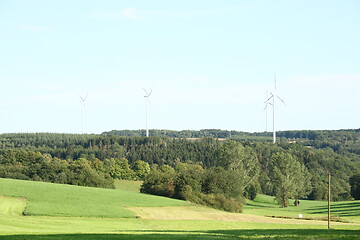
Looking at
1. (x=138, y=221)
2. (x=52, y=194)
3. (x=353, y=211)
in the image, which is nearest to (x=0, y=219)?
(x=138, y=221)

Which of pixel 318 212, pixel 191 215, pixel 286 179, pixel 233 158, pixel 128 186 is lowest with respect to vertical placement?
pixel 318 212

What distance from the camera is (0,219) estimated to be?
177 ft

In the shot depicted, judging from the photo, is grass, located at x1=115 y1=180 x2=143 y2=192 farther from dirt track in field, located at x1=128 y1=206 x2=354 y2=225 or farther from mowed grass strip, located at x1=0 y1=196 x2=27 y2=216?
mowed grass strip, located at x1=0 y1=196 x2=27 y2=216

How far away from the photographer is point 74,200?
3150 inches

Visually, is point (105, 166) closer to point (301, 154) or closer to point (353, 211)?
point (301, 154)

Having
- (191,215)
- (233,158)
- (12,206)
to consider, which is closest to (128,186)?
(233,158)

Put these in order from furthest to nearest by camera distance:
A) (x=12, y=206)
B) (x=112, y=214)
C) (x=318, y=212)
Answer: (x=318, y=212) < (x=12, y=206) < (x=112, y=214)

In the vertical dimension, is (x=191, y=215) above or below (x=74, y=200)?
below

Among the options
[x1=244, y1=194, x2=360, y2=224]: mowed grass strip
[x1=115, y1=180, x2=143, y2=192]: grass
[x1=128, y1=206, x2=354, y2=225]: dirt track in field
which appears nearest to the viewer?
[x1=128, y1=206, x2=354, y2=225]: dirt track in field

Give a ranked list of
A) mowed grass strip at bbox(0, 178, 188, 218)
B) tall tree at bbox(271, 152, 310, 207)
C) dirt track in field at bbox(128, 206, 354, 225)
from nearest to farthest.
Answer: mowed grass strip at bbox(0, 178, 188, 218) < dirt track in field at bbox(128, 206, 354, 225) < tall tree at bbox(271, 152, 310, 207)

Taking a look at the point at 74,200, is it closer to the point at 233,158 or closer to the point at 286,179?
the point at 233,158

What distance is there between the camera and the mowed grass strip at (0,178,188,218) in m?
69.5

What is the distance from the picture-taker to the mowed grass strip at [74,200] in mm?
69500

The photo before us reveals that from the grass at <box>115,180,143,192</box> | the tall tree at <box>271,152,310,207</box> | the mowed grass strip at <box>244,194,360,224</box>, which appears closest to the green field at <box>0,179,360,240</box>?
the mowed grass strip at <box>244,194,360,224</box>
